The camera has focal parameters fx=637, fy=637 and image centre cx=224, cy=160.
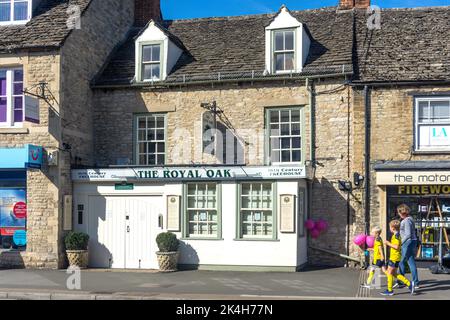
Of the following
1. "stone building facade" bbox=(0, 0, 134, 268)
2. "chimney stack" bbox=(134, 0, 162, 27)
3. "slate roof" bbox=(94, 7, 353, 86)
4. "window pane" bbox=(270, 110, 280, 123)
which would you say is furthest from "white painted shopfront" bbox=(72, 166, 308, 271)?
"chimney stack" bbox=(134, 0, 162, 27)

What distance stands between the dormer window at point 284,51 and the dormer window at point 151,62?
12.8ft

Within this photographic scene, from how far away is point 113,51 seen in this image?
2245 cm

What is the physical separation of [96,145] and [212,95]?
13.8 ft

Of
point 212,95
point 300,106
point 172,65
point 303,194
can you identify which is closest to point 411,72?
point 300,106

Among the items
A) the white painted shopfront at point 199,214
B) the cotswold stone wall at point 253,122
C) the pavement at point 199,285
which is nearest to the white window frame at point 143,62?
the cotswold stone wall at point 253,122

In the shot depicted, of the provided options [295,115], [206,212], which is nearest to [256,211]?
[206,212]

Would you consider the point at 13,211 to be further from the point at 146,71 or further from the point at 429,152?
the point at 429,152

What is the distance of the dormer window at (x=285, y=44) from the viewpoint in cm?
1975

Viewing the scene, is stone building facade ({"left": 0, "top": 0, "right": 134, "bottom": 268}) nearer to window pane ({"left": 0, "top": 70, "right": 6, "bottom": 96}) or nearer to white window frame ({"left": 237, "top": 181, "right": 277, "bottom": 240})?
window pane ({"left": 0, "top": 70, "right": 6, "bottom": 96})

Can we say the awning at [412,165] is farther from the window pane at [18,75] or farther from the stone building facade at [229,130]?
the window pane at [18,75]

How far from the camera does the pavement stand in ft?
44.0

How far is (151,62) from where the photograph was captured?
2094 centimetres

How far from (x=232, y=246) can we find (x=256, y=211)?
3.94 feet

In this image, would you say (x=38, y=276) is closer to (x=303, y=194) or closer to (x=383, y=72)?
(x=303, y=194)
